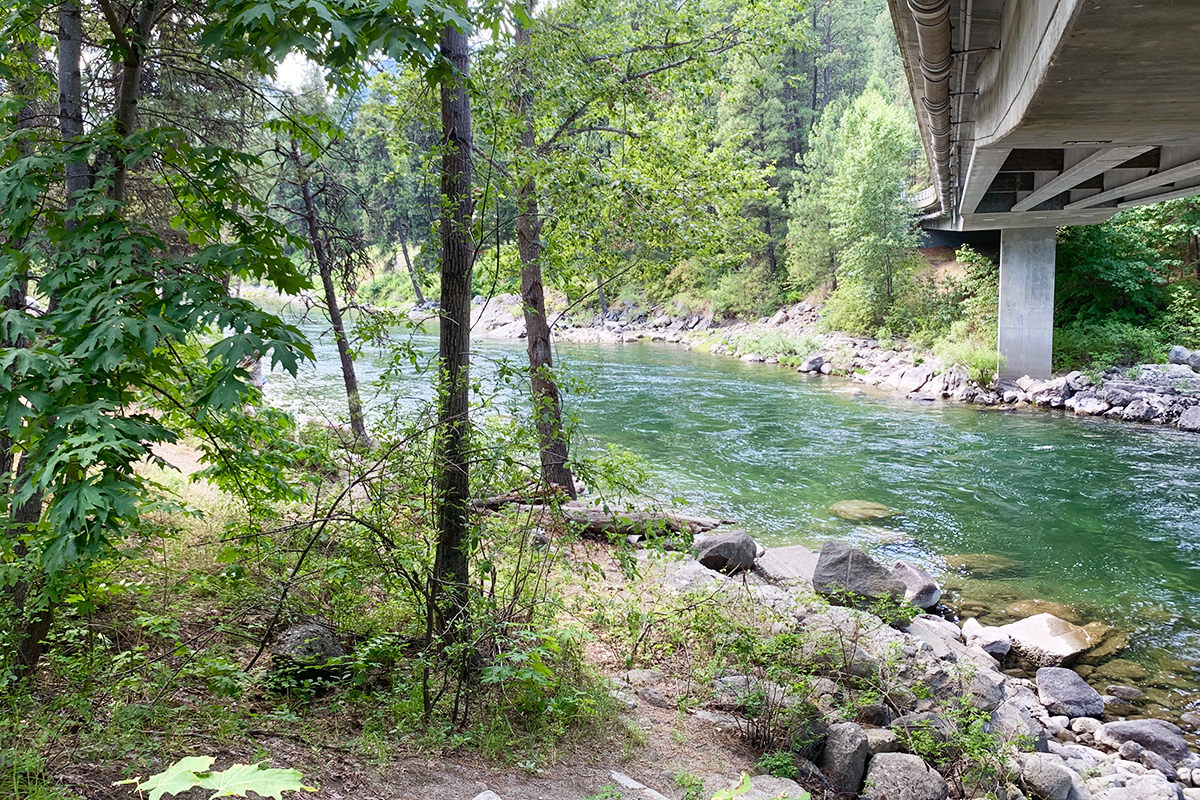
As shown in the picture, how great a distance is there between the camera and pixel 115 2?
4117 mm

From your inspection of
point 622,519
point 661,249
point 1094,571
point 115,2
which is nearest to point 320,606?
point 622,519

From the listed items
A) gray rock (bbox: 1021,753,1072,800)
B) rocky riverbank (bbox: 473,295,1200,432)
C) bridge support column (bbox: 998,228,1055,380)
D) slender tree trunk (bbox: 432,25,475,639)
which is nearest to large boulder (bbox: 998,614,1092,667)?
gray rock (bbox: 1021,753,1072,800)

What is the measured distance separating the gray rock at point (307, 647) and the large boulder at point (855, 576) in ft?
15.6

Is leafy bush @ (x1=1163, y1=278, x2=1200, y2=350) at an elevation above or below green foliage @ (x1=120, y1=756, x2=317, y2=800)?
above

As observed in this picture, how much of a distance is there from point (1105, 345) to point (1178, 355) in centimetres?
194

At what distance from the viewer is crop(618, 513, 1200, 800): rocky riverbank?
488 cm

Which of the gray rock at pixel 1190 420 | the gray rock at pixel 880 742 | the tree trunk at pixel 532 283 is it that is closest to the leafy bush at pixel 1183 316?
the gray rock at pixel 1190 420

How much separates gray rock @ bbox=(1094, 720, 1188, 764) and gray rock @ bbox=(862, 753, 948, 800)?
8.35ft

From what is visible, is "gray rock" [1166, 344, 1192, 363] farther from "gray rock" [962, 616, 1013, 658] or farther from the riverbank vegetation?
the riverbank vegetation

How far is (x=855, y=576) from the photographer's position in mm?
7578

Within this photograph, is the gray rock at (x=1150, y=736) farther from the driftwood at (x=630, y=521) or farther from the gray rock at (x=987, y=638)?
the driftwood at (x=630, y=521)

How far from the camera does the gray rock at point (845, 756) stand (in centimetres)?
468

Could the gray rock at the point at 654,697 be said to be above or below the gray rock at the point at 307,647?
below

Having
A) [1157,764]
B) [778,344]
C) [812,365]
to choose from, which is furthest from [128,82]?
[778,344]
